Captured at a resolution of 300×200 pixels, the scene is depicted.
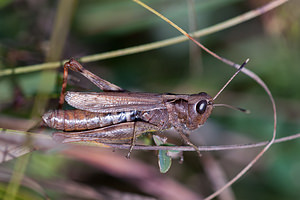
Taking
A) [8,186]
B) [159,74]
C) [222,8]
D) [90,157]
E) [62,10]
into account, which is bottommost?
[8,186]

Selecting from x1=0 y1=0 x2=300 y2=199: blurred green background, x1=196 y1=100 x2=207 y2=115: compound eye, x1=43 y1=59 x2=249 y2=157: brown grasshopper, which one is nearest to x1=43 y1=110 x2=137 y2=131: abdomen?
x1=43 y1=59 x2=249 y2=157: brown grasshopper

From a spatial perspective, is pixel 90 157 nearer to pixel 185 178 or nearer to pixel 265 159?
pixel 185 178

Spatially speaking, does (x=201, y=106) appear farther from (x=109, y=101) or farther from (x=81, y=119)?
(x=81, y=119)

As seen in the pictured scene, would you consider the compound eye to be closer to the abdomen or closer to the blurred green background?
the abdomen

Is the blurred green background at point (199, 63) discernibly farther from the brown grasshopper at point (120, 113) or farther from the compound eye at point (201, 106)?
the compound eye at point (201, 106)

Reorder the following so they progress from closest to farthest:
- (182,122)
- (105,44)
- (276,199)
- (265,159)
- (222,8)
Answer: (182,122) → (276,199) → (265,159) → (105,44) → (222,8)

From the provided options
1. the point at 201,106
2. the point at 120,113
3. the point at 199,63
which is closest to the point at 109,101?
the point at 120,113

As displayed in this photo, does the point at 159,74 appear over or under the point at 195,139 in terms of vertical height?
over

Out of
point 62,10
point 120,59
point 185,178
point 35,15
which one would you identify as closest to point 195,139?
point 185,178
